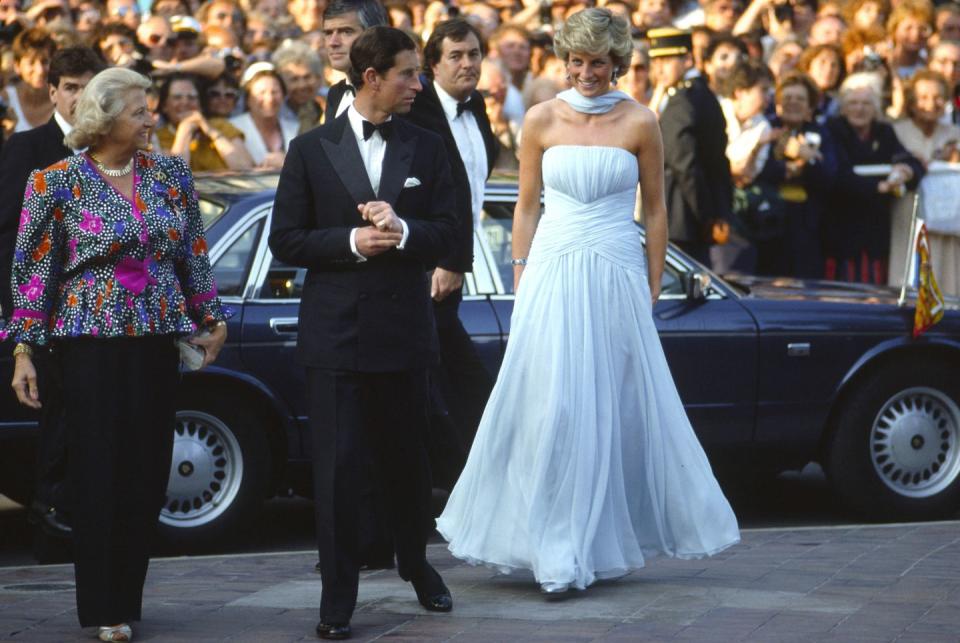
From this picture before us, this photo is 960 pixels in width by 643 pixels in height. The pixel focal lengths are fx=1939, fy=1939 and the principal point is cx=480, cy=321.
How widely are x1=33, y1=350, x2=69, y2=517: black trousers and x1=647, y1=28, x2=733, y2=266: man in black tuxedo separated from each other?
17.3 ft

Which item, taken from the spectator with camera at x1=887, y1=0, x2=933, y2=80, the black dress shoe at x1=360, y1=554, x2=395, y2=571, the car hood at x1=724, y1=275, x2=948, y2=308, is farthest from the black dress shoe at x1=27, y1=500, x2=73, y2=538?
the spectator with camera at x1=887, y1=0, x2=933, y2=80

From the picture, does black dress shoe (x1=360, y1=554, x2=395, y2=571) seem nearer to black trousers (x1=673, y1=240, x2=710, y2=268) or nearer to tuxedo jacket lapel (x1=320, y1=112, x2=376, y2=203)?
tuxedo jacket lapel (x1=320, y1=112, x2=376, y2=203)

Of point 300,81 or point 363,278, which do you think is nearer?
point 363,278

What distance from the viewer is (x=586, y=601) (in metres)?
6.73

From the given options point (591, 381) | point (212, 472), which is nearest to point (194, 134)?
point (212, 472)

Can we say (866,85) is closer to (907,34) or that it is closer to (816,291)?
(907,34)

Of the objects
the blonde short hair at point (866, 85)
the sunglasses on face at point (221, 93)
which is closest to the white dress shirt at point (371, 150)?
the sunglasses on face at point (221, 93)

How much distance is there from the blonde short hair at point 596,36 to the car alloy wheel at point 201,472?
96.6 inches

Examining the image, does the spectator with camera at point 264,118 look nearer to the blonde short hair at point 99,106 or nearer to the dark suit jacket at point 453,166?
the dark suit jacket at point 453,166

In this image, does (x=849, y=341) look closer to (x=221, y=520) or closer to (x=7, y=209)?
(x=221, y=520)

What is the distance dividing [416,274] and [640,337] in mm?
1022

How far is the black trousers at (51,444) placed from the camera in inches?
290

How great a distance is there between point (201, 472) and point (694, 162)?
15.1 feet

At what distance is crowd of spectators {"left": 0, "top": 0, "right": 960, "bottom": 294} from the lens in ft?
38.9
